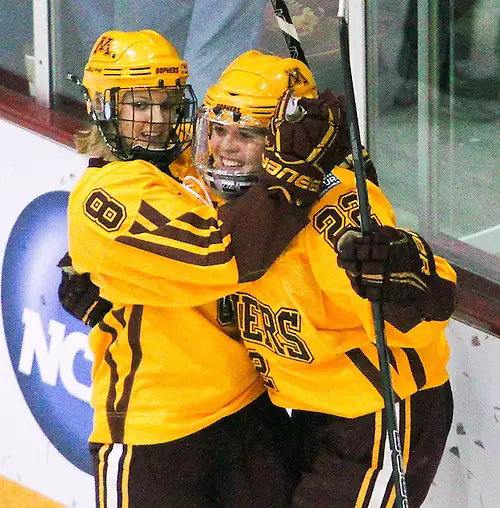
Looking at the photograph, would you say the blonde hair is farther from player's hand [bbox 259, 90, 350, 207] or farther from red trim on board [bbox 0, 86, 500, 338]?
red trim on board [bbox 0, 86, 500, 338]

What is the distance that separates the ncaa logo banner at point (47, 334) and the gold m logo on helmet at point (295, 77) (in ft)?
3.23

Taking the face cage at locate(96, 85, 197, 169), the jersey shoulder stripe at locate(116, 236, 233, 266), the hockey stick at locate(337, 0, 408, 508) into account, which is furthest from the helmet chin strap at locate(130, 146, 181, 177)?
the hockey stick at locate(337, 0, 408, 508)

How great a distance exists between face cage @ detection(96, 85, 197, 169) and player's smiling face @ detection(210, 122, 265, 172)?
0.56 feet

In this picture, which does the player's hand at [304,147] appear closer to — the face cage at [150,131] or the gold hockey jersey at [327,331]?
the gold hockey jersey at [327,331]

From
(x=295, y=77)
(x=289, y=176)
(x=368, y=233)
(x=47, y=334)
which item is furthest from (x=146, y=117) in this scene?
(x=47, y=334)

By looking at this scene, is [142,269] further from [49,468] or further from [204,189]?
[49,468]

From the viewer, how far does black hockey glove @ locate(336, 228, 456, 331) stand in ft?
4.83

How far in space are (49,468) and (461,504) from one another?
1124mm

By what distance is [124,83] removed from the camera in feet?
6.42

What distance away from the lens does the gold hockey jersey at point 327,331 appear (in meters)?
1.67

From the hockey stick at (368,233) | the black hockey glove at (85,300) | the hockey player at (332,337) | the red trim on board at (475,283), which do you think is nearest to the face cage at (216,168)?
the hockey player at (332,337)

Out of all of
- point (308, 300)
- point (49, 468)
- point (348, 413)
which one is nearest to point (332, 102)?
point (308, 300)

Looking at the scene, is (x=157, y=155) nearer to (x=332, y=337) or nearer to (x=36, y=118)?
(x=332, y=337)

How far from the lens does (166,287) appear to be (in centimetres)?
171
